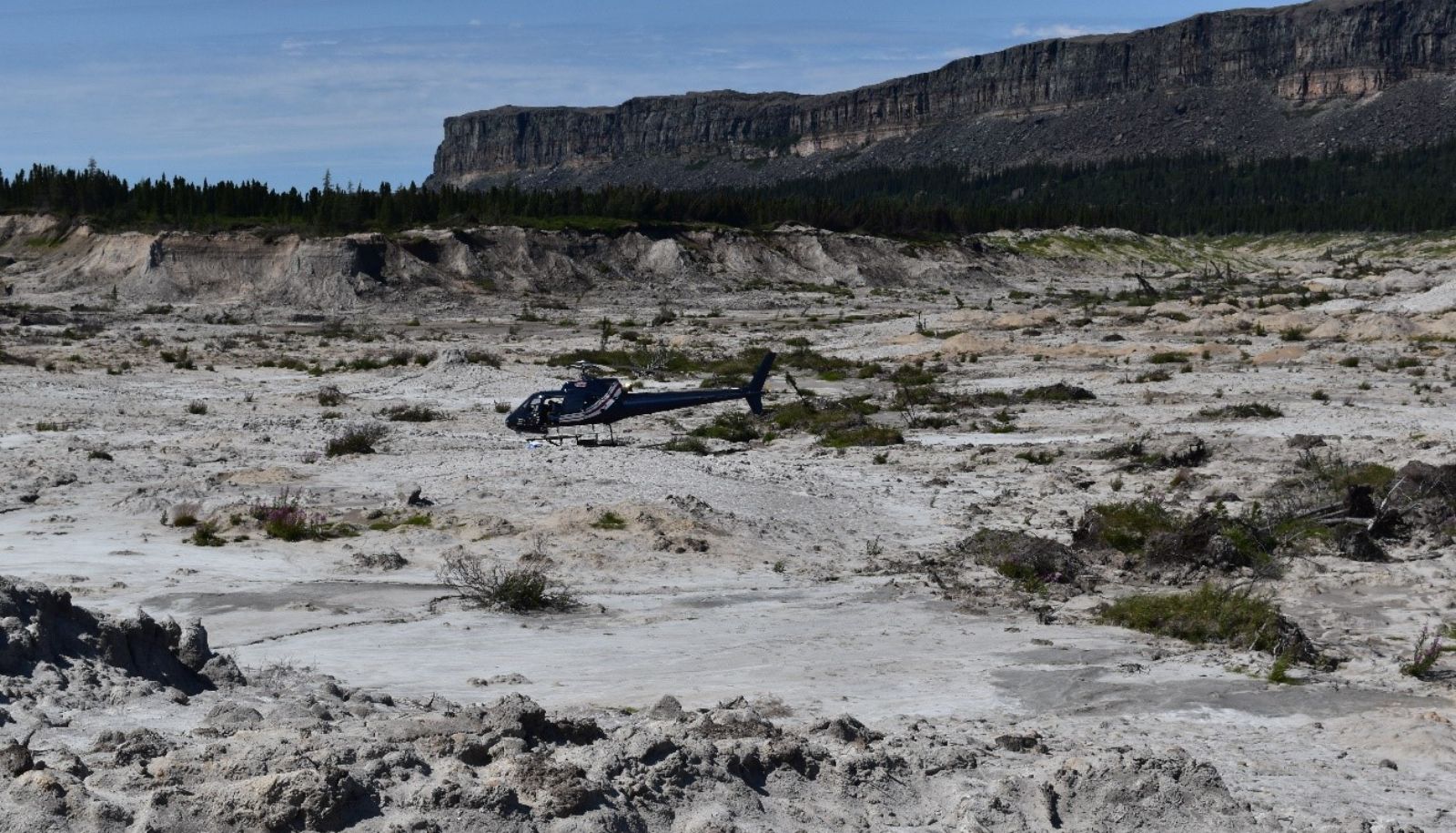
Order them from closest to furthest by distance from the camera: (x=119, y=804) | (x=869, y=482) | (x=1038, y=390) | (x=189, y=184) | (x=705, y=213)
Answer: (x=119, y=804), (x=869, y=482), (x=1038, y=390), (x=189, y=184), (x=705, y=213)

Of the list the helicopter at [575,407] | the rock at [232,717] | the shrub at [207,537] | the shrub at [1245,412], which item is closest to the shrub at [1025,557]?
the shrub at [207,537]

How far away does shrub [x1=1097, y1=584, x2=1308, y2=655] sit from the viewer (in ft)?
39.4

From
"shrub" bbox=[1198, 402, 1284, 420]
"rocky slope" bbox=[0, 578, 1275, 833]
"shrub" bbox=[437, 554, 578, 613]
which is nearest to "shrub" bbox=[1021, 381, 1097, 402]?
"shrub" bbox=[1198, 402, 1284, 420]

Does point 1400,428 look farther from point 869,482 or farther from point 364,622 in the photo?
point 364,622

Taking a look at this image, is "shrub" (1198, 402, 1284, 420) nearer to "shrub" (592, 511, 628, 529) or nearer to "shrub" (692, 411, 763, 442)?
"shrub" (692, 411, 763, 442)

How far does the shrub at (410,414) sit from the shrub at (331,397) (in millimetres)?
1922

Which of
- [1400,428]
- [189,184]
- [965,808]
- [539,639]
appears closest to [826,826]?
[965,808]

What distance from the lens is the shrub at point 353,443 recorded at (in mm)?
23094

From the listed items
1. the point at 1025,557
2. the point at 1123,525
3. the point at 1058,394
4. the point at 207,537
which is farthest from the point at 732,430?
the point at 207,537

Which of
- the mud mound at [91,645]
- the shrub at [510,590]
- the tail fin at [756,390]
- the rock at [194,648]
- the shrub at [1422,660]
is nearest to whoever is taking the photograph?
the mud mound at [91,645]

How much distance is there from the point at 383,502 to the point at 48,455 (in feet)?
21.4

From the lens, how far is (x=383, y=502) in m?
18.9

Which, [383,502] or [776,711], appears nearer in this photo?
[776,711]

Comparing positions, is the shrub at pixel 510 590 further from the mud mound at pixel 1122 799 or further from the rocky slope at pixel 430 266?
the rocky slope at pixel 430 266
